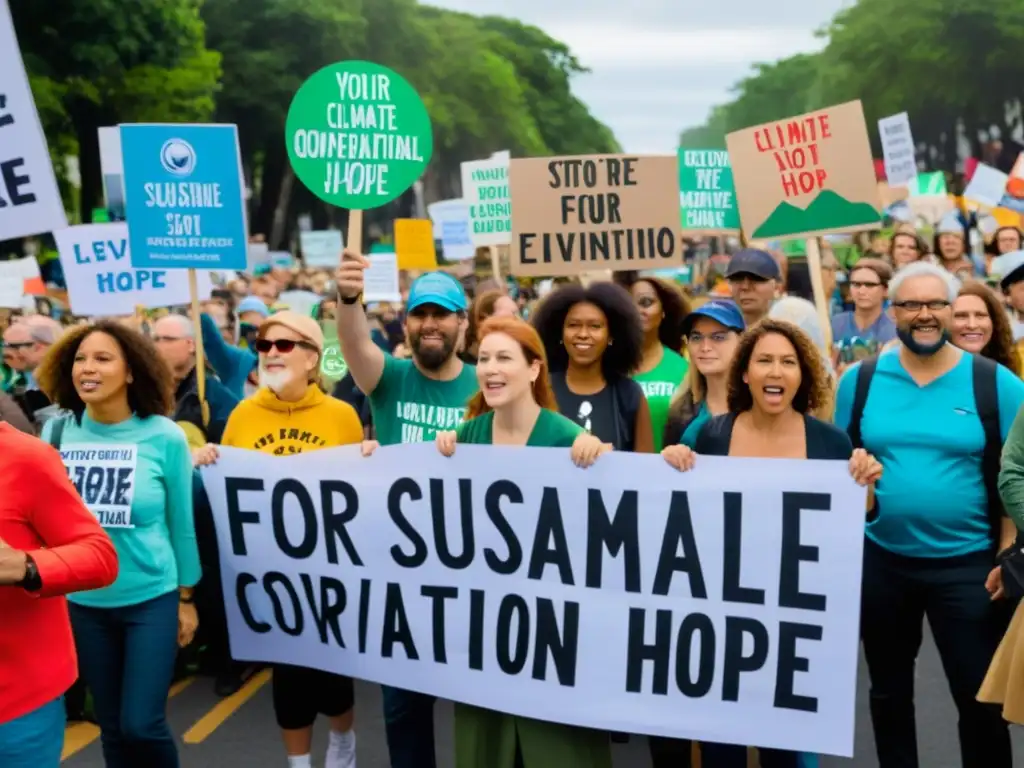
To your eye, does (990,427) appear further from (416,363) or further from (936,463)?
(416,363)

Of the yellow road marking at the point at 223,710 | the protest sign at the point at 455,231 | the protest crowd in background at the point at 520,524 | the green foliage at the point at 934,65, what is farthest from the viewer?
the green foliage at the point at 934,65

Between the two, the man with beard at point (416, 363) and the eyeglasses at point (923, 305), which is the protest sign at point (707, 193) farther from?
the eyeglasses at point (923, 305)

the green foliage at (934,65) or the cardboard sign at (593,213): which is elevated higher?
the green foliage at (934,65)

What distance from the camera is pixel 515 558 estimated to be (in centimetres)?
432

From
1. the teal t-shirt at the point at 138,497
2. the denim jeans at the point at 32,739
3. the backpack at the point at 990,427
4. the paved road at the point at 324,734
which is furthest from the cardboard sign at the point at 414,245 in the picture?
the denim jeans at the point at 32,739

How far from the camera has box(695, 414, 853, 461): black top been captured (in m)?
4.17

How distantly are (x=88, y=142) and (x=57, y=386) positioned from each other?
3006cm

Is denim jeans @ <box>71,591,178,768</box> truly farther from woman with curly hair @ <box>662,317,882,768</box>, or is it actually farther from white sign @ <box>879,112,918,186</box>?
white sign @ <box>879,112,918,186</box>

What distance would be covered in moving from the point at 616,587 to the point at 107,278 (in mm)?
5722

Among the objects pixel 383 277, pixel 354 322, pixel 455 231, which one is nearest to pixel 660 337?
pixel 354 322

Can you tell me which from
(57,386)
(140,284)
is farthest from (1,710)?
(140,284)

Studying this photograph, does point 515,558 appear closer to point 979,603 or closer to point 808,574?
point 808,574

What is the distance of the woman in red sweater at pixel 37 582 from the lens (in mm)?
3326

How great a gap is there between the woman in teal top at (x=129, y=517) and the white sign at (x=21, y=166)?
400 millimetres
